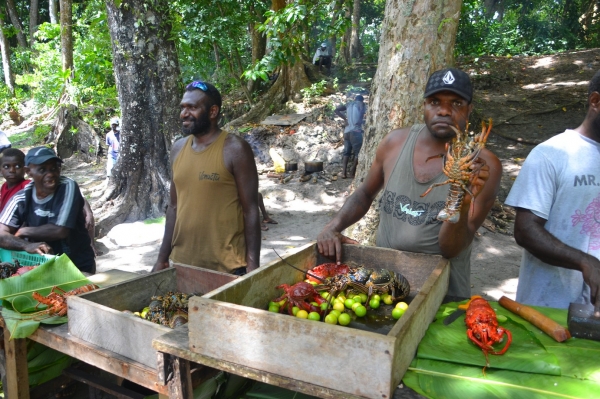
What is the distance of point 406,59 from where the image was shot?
14.2 ft

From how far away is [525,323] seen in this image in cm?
192

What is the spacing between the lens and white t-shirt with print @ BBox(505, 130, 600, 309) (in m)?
2.21

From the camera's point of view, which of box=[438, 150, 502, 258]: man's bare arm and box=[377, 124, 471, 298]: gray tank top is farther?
box=[377, 124, 471, 298]: gray tank top

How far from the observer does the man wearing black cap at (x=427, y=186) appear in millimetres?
2184

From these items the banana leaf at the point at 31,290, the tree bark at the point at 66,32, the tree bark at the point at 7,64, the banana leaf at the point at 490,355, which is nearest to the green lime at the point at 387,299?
the banana leaf at the point at 490,355

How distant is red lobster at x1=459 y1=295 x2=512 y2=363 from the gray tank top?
54cm

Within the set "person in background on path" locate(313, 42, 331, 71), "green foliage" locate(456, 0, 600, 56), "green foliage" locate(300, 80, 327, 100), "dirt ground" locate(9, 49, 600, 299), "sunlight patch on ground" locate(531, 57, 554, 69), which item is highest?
"green foliage" locate(456, 0, 600, 56)

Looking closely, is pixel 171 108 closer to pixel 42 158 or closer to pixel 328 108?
pixel 42 158

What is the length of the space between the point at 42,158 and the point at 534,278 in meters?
3.49

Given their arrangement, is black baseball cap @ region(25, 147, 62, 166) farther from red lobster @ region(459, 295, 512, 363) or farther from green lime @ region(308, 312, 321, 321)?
red lobster @ region(459, 295, 512, 363)

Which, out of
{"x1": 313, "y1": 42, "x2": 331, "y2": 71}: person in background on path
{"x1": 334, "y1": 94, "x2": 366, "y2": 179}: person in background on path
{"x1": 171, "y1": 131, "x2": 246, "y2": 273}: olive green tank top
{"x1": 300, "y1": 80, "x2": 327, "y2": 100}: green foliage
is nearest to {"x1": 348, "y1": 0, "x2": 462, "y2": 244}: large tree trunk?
{"x1": 171, "y1": 131, "x2": 246, "y2": 273}: olive green tank top

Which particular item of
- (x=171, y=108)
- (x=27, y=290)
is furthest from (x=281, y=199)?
(x=27, y=290)

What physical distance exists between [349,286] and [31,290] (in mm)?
1805

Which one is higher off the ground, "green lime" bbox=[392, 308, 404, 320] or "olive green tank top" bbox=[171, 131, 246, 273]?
"olive green tank top" bbox=[171, 131, 246, 273]
